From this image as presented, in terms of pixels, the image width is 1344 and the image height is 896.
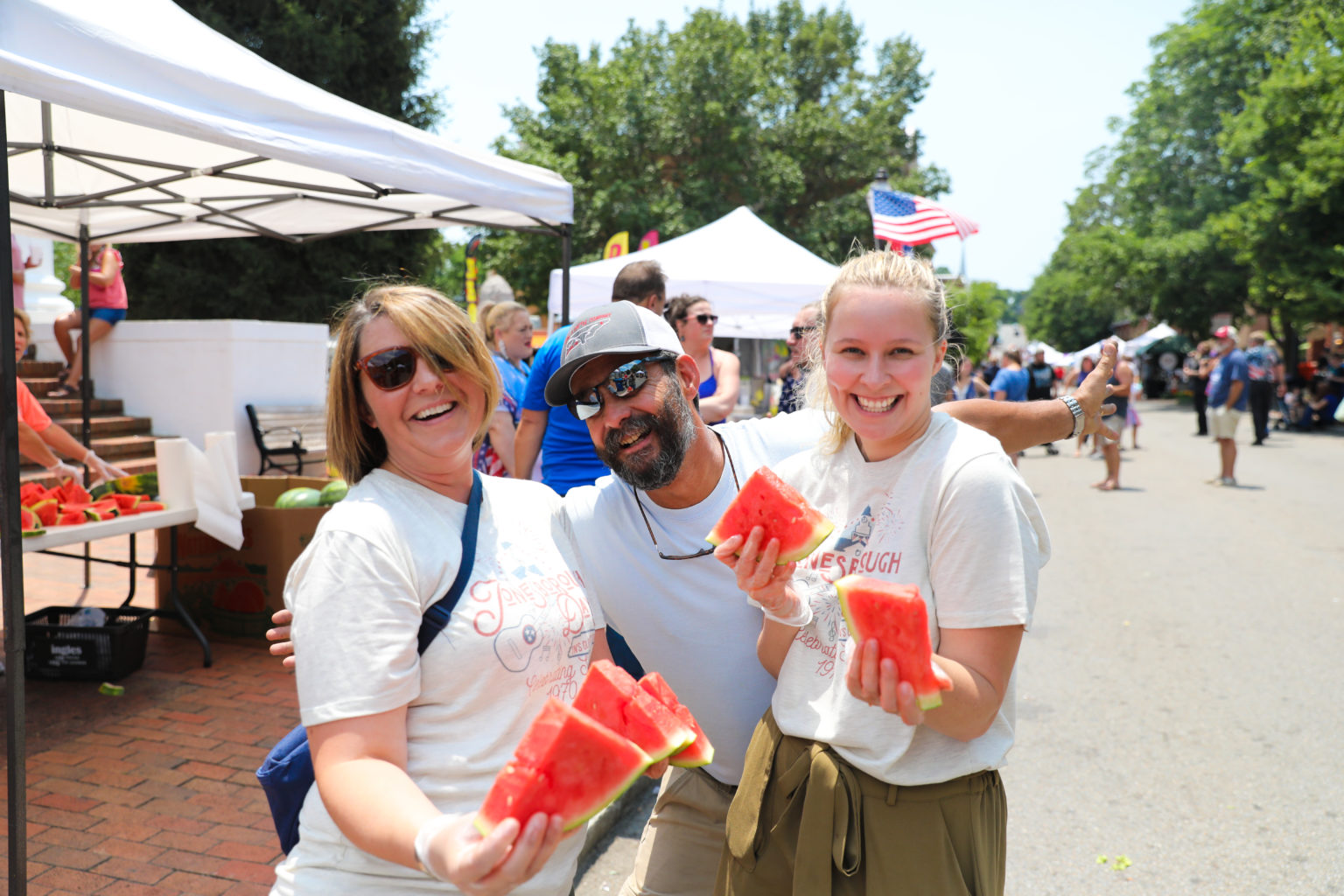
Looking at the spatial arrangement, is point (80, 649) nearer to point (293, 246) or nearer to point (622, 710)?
point (622, 710)

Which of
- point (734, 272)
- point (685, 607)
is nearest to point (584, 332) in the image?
point (685, 607)

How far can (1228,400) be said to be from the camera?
14.8 meters

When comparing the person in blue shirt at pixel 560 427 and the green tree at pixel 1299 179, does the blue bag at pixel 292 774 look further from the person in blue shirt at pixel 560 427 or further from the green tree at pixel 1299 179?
the green tree at pixel 1299 179

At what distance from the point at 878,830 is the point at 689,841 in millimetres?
868

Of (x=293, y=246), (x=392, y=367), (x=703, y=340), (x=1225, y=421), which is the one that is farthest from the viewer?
Result: (x=293, y=246)

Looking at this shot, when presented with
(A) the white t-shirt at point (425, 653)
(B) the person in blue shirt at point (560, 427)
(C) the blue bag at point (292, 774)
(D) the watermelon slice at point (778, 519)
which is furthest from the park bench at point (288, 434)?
(D) the watermelon slice at point (778, 519)

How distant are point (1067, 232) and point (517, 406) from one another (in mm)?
85502

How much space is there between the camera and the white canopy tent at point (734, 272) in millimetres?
11789

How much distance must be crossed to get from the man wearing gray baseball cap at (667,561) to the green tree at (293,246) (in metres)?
18.0

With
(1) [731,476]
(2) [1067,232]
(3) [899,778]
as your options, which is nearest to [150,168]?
(1) [731,476]

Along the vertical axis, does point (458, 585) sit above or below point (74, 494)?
above

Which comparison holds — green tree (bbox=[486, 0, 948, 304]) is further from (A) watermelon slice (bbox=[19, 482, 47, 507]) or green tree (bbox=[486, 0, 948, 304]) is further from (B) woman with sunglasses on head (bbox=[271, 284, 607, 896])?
(B) woman with sunglasses on head (bbox=[271, 284, 607, 896])

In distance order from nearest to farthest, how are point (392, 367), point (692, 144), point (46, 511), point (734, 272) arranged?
point (392, 367) → point (46, 511) → point (734, 272) → point (692, 144)

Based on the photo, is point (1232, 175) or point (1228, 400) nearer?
point (1228, 400)
